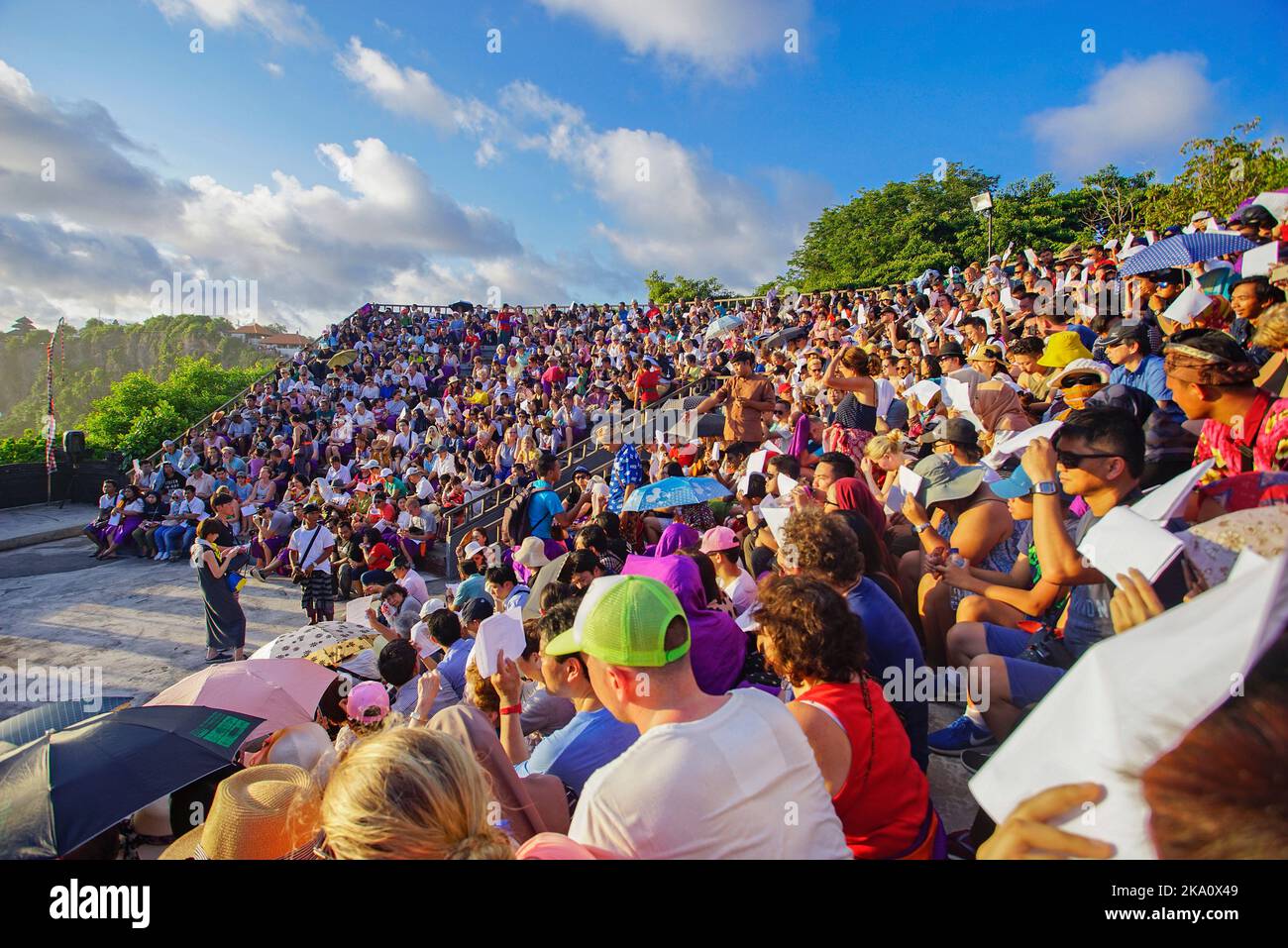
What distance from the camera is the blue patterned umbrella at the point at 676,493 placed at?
5582mm

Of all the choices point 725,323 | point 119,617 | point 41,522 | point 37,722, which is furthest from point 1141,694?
point 41,522

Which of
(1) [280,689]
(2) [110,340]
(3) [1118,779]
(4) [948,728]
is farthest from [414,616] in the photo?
(2) [110,340]

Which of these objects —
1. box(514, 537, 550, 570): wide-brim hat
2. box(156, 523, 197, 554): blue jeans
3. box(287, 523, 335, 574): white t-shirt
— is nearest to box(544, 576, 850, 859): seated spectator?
box(514, 537, 550, 570): wide-brim hat

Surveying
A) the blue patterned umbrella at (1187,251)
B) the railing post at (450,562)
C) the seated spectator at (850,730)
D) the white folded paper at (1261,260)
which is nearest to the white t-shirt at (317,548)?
the railing post at (450,562)

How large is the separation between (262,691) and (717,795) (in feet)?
→ 10.2

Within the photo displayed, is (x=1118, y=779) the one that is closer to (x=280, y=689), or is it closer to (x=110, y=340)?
(x=280, y=689)

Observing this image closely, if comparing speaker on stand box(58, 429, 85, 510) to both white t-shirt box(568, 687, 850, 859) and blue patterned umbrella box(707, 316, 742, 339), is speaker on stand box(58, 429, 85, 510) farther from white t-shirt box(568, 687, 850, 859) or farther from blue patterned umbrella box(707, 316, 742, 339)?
white t-shirt box(568, 687, 850, 859)

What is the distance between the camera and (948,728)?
10.7 feet

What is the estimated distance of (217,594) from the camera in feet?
25.3

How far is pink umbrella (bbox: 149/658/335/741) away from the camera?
136 inches

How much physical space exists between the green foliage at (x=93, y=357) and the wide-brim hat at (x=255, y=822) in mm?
122188

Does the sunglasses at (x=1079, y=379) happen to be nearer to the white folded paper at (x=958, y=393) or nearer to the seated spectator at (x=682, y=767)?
the white folded paper at (x=958, y=393)

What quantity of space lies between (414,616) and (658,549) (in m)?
3.12

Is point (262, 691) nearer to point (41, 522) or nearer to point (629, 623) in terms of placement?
point (629, 623)
